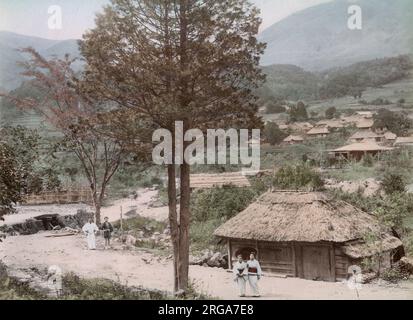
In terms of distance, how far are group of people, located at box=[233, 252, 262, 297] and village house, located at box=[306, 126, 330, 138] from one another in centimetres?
683

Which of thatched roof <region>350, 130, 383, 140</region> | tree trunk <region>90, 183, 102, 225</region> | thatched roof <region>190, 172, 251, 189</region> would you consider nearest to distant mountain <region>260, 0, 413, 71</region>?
thatched roof <region>350, 130, 383, 140</region>

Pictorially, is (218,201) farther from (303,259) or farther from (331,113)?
(331,113)

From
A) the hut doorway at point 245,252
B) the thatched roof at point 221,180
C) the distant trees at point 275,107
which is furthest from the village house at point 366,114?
the hut doorway at point 245,252

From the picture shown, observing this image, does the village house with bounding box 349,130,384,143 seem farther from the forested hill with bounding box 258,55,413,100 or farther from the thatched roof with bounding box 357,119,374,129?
the forested hill with bounding box 258,55,413,100

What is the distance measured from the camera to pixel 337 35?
15586mm

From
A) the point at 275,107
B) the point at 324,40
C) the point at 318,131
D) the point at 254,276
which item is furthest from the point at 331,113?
the point at 254,276

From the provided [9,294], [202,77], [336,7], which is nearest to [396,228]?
[336,7]

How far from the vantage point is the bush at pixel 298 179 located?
19.7 meters

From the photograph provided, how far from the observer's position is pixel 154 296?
1262 cm

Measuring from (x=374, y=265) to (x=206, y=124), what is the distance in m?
8.11

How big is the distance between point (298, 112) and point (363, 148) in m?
2.83

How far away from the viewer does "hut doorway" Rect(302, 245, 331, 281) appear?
17016mm

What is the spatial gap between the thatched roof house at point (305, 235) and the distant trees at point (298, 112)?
9.87ft

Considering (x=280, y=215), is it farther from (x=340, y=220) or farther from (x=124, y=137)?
(x=124, y=137)
